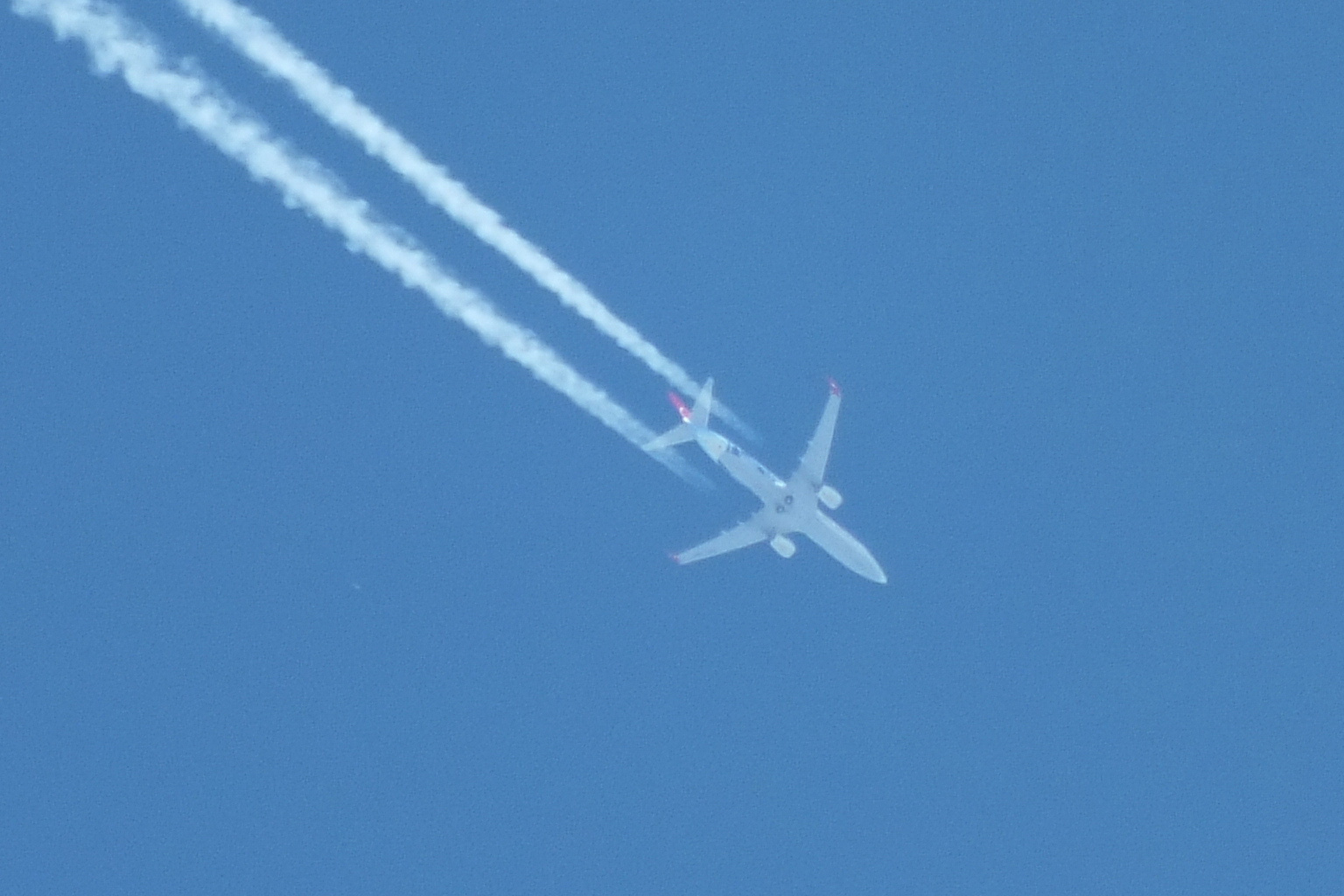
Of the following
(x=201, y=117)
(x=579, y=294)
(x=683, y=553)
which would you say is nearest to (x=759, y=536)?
(x=683, y=553)

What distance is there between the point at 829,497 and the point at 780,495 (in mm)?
1222

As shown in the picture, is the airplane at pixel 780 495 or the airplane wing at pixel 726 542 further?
the airplane wing at pixel 726 542

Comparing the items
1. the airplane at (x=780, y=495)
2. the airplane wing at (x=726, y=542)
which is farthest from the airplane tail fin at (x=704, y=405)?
the airplane wing at (x=726, y=542)

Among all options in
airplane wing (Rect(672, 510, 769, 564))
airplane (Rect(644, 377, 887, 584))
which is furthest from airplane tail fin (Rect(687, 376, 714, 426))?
airplane wing (Rect(672, 510, 769, 564))

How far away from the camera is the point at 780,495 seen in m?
69.1

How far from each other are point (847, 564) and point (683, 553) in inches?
163

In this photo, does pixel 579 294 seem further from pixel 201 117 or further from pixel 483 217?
pixel 201 117

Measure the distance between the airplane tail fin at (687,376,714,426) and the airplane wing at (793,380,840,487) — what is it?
274cm

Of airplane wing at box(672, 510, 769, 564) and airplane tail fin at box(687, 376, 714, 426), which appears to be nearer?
airplane tail fin at box(687, 376, 714, 426)

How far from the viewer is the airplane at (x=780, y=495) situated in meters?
68.1

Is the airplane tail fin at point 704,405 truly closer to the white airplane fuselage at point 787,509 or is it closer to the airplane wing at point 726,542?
the white airplane fuselage at point 787,509

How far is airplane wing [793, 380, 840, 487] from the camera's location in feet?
225

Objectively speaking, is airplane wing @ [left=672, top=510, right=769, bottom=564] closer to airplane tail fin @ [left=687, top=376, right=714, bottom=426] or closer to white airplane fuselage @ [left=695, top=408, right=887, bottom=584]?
white airplane fuselage @ [left=695, top=408, right=887, bottom=584]

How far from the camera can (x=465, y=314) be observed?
218 ft
